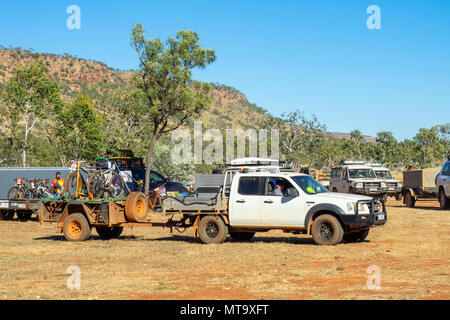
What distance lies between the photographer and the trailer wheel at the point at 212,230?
48.9 feet

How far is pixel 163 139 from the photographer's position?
189ft

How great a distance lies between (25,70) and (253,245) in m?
26.9

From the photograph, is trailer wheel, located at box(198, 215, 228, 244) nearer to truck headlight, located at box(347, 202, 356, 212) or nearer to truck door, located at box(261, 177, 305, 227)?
truck door, located at box(261, 177, 305, 227)

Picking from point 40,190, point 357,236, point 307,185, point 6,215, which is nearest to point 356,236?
point 357,236

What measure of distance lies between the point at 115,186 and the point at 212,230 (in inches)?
141

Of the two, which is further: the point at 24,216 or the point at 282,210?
the point at 24,216

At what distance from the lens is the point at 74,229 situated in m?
16.6

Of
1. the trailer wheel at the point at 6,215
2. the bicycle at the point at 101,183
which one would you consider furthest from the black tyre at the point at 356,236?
the trailer wheel at the point at 6,215

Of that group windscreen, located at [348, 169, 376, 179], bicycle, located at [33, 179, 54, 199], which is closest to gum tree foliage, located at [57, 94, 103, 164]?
bicycle, located at [33, 179, 54, 199]

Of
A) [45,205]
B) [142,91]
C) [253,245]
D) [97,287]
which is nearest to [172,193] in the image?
[142,91]

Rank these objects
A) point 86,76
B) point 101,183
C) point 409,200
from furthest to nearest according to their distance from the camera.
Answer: point 86,76, point 409,200, point 101,183

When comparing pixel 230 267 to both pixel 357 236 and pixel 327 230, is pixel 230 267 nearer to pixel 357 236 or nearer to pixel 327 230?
pixel 327 230

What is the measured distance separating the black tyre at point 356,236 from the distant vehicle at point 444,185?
11.9 meters

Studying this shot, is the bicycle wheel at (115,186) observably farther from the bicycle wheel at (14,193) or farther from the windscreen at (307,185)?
the bicycle wheel at (14,193)
